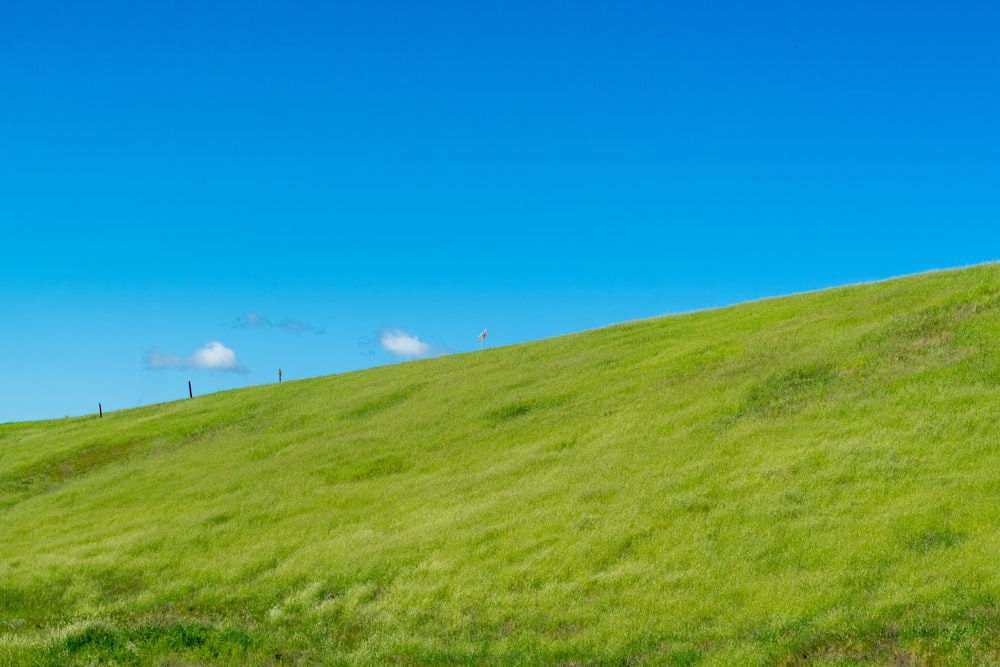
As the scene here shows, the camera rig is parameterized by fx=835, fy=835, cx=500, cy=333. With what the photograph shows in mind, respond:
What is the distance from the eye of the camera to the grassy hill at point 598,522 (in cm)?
1767

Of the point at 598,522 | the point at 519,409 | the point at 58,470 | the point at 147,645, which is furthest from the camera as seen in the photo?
the point at 58,470

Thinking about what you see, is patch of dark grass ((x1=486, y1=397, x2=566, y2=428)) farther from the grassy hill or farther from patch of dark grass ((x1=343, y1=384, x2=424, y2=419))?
patch of dark grass ((x1=343, y1=384, x2=424, y2=419))

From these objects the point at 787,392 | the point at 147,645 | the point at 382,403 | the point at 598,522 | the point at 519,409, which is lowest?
the point at 147,645

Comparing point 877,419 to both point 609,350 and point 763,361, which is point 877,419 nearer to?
point 763,361

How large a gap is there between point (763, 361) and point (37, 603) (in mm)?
29364

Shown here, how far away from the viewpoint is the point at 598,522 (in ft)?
77.6

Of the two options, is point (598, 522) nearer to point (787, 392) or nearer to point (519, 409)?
point (787, 392)

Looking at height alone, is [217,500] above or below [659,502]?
above

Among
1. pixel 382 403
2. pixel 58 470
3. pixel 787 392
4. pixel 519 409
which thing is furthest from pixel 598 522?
pixel 58 470

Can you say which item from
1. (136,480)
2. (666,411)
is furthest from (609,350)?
(136,480)

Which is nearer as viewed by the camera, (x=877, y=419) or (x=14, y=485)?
(x=877, y=419)

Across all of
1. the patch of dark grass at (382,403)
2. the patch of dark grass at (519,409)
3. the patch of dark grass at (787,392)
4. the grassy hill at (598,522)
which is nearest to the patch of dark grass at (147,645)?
the grassy hill at (598,522)

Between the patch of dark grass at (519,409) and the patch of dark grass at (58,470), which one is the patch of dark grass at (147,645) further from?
the patch of dark grass at (58,470)

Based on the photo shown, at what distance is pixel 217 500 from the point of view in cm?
3494
